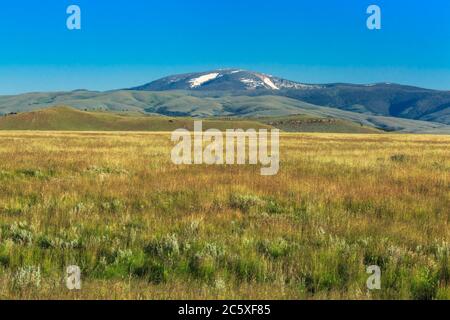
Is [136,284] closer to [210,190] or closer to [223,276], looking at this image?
[223,276]

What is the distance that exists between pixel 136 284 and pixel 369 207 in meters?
7.43

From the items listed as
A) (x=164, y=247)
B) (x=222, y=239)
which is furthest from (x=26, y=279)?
(x=222, y=239)

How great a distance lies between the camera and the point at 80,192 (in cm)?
1334

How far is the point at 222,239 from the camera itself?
845 cm

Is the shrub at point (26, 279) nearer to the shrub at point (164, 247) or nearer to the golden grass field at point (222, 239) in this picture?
the golden grass field at point (222, 239)

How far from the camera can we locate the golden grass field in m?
6.29

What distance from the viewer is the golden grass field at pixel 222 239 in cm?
629

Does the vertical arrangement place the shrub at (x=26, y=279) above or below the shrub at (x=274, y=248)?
above

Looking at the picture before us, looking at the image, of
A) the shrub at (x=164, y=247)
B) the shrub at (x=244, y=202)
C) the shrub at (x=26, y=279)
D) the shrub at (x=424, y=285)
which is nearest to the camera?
the shrub at (x=26, y=279)

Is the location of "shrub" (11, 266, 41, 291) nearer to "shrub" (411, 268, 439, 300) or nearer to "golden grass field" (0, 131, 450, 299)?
"golden grass field" (0, 131, 450, 299)

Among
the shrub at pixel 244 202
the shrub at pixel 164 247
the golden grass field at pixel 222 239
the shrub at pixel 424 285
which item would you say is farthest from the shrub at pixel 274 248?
the shrub at pixel 244 202

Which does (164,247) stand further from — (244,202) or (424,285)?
(244,202)
